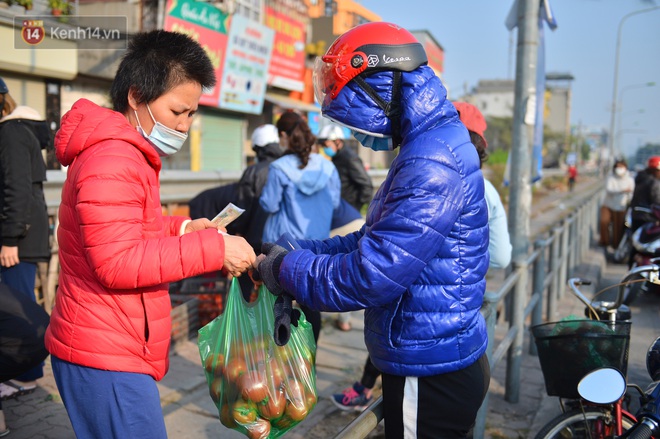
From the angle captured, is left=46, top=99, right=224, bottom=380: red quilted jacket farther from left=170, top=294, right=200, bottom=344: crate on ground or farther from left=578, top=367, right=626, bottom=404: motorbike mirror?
left=170, top=294, right=200, bottom=344: crate on ground

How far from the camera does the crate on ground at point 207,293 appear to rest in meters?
5.24

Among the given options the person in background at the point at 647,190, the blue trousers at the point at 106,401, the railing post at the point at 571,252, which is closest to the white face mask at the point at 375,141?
the blue trousers at the point at 106,401

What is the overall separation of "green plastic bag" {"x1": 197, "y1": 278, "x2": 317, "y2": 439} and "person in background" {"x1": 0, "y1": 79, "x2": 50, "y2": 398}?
6.37 ft

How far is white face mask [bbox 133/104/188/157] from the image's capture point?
1.79m

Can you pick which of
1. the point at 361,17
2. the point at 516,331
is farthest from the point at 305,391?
the point at 361,17

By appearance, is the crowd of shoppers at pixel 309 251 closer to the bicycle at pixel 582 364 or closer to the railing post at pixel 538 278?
the bicycle at pixel 582 364

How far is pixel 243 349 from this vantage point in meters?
1.99

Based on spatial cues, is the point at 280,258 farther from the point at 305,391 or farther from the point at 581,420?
the point at 581,420

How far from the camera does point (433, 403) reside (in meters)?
1.74

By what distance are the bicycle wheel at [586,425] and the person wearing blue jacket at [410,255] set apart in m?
1.23

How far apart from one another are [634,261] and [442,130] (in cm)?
730

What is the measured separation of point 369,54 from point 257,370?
108 centimetres

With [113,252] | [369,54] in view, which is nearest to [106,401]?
[113,252]

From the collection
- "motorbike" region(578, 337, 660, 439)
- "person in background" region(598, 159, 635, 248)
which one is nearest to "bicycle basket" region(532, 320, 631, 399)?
"motorbike" region(578, 337, 660, 439)
